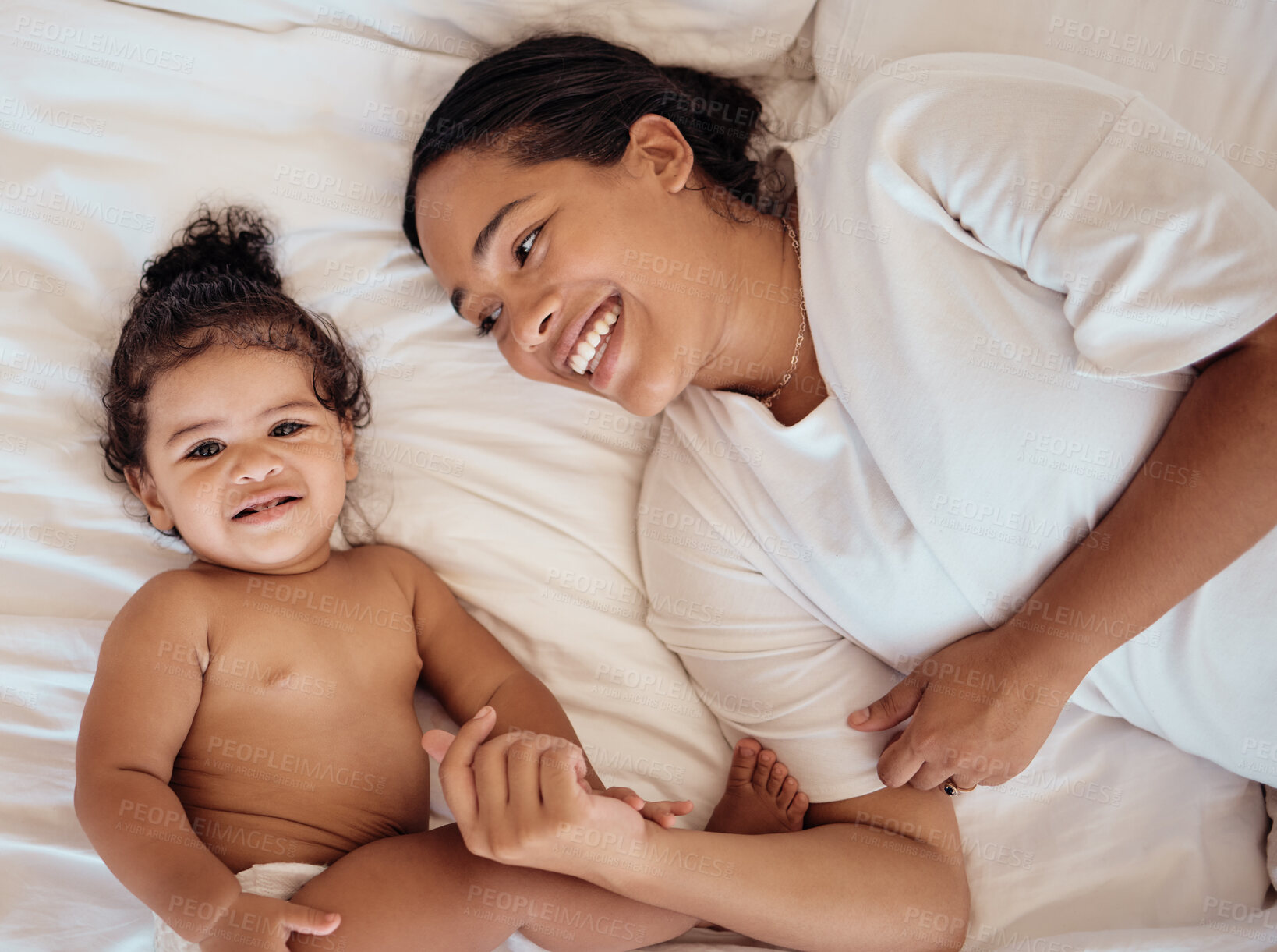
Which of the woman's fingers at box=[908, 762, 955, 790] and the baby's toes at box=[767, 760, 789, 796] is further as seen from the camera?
the baby's toes at box=[767, 760, 789, 796]

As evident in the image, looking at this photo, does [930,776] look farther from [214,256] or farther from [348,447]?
[214,256]

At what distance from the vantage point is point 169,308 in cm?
160

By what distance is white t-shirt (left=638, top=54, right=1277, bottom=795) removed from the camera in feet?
4.31

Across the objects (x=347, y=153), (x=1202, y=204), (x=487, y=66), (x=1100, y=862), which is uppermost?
(x=1202, y=204)

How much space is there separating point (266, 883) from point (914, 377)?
1245 mm

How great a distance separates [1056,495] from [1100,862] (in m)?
0.69

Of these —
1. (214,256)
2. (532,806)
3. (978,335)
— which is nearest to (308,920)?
(532,806)

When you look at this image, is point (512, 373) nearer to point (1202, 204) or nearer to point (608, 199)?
point (608, 199)

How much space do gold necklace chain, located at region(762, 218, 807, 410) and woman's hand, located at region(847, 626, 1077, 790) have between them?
0.55m

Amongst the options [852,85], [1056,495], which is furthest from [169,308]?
[1056,495]

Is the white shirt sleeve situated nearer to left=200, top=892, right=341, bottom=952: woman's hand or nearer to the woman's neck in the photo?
the woman's neck

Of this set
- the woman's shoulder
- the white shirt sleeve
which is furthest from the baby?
the woman's shoulder

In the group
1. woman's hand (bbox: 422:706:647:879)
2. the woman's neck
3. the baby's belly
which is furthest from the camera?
the woman's neck

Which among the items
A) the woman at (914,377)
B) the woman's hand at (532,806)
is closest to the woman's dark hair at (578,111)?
the woman at (914,377)
